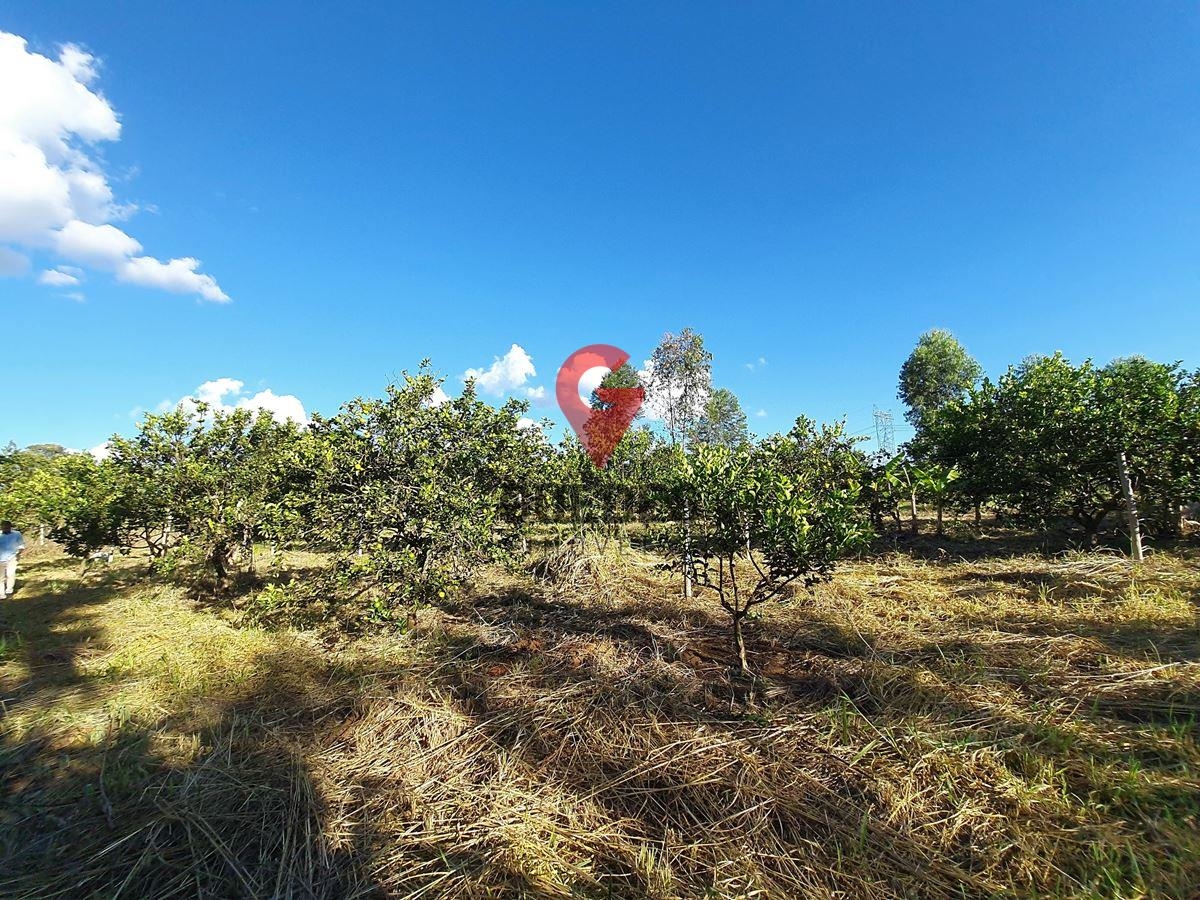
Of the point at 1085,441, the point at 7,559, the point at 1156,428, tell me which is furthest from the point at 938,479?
the point at 7,559

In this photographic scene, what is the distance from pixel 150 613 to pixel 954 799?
10.4 meters

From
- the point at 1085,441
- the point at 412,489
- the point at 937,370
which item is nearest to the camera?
the point at 412,489

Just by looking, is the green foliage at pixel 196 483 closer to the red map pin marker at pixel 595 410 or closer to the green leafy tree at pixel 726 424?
the red map pin marker at pixel 595 410

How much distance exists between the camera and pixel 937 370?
29125 millimetres

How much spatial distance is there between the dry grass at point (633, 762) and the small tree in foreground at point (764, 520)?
103 centimetres

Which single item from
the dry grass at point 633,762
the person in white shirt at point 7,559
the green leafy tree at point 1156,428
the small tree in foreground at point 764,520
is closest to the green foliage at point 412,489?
the dry grass at point 633,762

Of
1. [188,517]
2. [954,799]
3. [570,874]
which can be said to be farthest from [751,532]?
[188,517]

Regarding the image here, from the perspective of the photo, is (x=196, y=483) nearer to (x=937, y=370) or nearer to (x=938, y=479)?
(x=938, y=479)

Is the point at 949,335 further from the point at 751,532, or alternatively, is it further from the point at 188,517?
the point at 188,517

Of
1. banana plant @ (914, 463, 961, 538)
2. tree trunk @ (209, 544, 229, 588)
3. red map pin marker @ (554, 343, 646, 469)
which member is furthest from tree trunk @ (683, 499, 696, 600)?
banana plant @ (914, 463, 961, 538)

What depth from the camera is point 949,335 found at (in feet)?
96.1

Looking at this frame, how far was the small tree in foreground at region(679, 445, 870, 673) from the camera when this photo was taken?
382 cm

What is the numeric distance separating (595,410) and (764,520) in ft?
26.5

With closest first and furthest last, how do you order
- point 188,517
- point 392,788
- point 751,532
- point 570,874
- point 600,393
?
point 570,874 < point 392,788 < point 751,532 < point 188,517 < point 600,393
